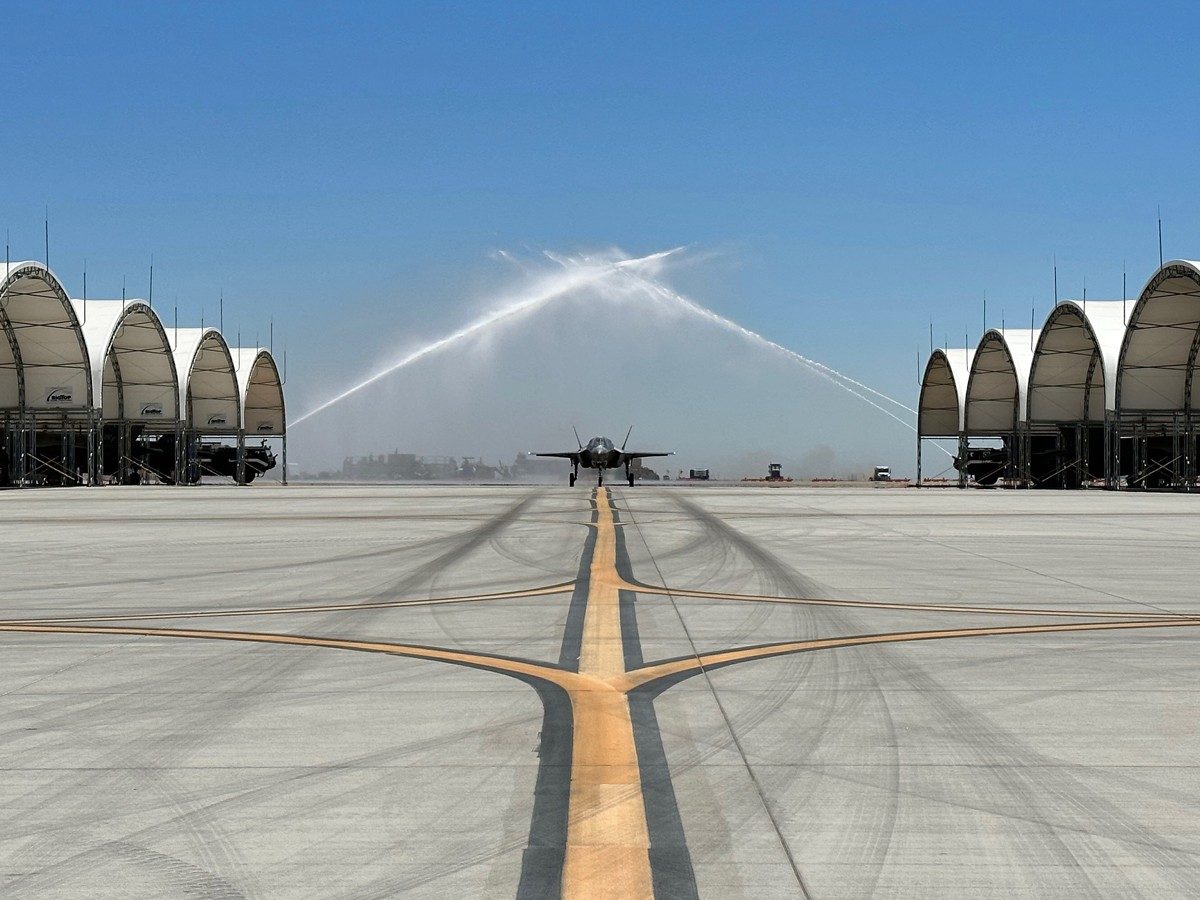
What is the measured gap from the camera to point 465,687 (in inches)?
339

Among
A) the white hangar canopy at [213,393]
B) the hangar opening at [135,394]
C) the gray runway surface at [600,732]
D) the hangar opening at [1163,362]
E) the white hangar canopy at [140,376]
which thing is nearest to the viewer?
the gray runway surface at [600,732]

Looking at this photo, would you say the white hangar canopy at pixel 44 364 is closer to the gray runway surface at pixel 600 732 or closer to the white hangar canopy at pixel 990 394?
the gray runway surface at pixel 600 732

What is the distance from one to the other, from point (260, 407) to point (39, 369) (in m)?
31.4

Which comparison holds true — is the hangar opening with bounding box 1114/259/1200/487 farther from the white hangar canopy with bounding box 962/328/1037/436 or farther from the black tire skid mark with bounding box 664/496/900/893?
the black tire skid mark with bounding box 664/496/900/893

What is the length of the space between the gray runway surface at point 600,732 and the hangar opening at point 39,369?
5168cm

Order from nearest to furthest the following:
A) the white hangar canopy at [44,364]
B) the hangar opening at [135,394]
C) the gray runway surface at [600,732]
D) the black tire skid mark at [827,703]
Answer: the gray runway surface at [600,732] → the black tire skid mark at [827,703] → the white hangar canopy at [44,364] → the hangar opening at [135,394]

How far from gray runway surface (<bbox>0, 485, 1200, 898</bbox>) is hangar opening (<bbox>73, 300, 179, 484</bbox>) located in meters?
60.2

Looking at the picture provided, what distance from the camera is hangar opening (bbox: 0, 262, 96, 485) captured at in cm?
6244

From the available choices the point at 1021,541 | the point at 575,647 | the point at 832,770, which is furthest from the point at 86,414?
the point at 832,770

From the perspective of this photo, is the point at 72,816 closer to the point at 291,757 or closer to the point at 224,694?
the point at 291,757

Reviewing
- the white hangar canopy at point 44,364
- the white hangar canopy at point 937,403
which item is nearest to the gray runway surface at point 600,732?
the white hangar canopy at point 44,364

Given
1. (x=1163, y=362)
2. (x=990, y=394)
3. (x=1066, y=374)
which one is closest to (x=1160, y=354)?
(x=1163, y=362)

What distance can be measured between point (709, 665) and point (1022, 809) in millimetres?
3978

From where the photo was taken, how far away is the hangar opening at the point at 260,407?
3484 inches
